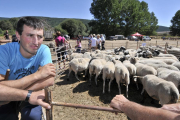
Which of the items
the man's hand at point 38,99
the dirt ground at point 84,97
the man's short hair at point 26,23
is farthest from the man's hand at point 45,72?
the dirt ground at point 84,97

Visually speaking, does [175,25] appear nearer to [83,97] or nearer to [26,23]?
[83,97]

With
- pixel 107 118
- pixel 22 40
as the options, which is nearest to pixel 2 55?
pixel 22 40

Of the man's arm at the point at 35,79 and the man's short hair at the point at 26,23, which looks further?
the man's short hair at the point at 26,23

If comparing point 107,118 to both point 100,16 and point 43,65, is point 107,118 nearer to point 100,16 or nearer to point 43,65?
point 43,65

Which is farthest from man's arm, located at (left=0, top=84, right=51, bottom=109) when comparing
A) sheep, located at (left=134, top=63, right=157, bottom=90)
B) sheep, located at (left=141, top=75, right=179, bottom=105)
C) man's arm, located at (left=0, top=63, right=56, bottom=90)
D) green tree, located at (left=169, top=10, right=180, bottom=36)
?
green tree, located at (left=169, top=10, right=180, bottom=36)

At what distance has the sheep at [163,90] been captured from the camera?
307cm

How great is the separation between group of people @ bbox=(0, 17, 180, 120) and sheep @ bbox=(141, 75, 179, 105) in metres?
2.54

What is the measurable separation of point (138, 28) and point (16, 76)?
51.0 m

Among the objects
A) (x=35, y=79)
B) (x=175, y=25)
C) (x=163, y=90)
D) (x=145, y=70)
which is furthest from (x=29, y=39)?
(x=175, y=25)

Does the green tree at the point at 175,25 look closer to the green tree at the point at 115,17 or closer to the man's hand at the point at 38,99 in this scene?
the green tree at the point at 115,17

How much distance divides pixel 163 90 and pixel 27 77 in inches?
138

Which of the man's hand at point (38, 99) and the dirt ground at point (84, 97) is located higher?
the man's hand at point (38, 99)

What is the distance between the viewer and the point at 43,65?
4.78 ft

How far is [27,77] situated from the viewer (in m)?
1.25
